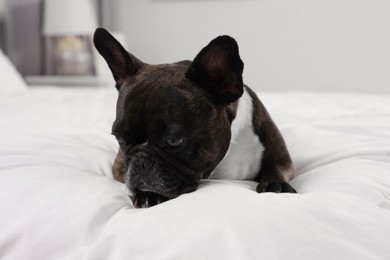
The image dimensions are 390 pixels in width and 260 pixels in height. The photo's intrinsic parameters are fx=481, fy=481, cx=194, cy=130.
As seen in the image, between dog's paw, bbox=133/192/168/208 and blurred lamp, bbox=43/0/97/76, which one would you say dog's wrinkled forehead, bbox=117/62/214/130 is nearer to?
dog's paw, bbox=133/192/168/208

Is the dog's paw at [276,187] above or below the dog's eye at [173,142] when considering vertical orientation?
below

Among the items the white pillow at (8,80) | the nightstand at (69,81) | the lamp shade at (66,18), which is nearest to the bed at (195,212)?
the white pillow at (8,80)

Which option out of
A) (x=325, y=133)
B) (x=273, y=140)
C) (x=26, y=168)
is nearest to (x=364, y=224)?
(x=273, y=140)

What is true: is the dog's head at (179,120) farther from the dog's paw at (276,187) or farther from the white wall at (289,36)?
the white wall at (289,36)

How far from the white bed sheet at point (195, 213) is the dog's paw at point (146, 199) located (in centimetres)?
2

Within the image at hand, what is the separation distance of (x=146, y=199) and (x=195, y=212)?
0.21 metres

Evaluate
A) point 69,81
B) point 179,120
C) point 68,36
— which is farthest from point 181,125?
point 68,36

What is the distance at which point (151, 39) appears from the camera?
4539 mm

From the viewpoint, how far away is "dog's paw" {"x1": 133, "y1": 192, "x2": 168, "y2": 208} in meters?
0.90

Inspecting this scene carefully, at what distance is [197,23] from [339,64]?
4.22 feet

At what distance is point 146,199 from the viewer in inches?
36.2

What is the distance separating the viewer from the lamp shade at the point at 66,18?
3.91 meters

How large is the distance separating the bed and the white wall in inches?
110

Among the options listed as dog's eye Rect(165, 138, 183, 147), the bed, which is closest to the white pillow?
the bed
